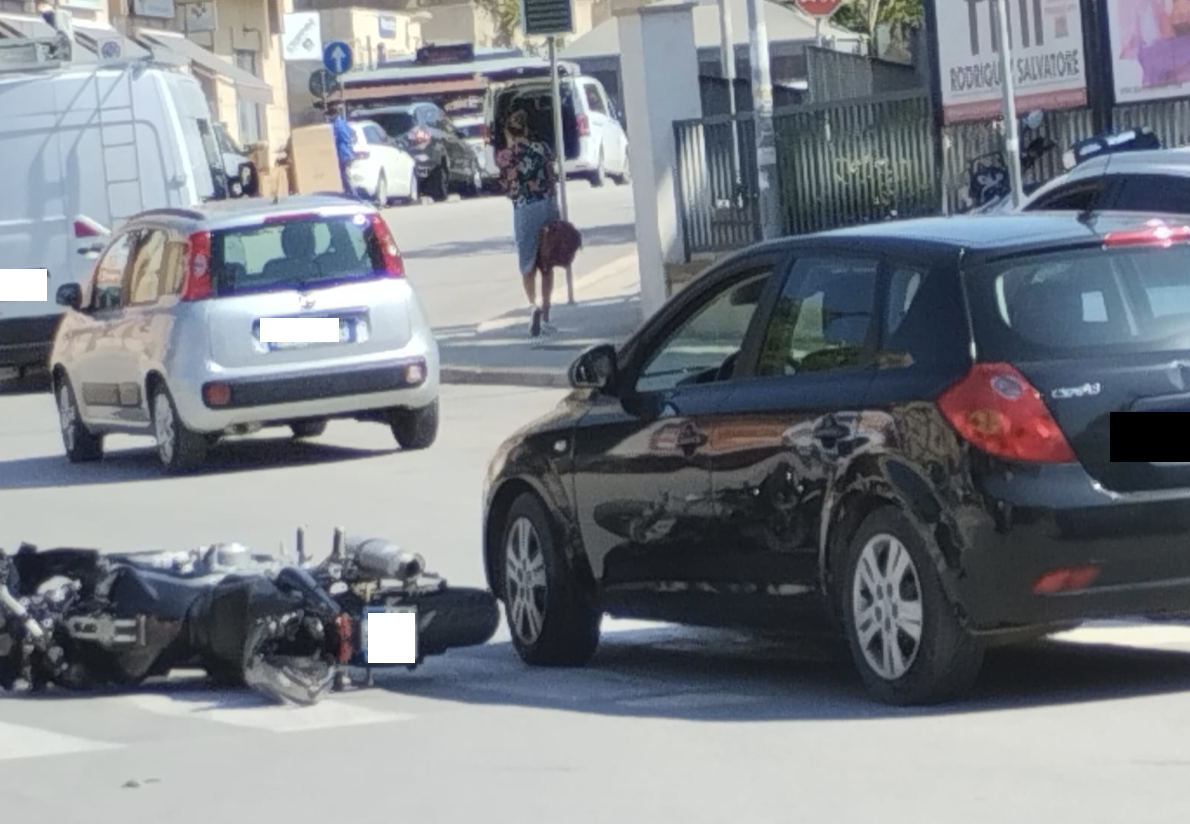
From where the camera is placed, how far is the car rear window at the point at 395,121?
53562mm

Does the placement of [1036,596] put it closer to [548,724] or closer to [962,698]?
[962,698]

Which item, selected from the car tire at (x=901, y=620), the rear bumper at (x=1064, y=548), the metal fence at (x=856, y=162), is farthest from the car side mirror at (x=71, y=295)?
the rear bumper at (x=1064, y=548)

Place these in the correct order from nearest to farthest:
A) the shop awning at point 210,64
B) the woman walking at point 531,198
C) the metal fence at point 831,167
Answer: the metal fence at point 831,167 → the woman walking at point 531,198 → the shop awning at point 210,64

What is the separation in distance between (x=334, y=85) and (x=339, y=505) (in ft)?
120

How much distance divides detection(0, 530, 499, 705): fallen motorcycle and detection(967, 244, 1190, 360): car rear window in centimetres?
245

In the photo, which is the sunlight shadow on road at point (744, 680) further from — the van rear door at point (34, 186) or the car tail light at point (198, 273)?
the van rear door at point (34, 186)

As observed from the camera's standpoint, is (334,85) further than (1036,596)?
Yes

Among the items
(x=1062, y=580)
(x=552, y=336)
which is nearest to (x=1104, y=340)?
(x=1062, y=580)

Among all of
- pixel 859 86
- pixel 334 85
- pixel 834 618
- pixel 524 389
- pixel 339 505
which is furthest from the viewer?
pixel 334 85

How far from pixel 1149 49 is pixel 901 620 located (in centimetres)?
1426

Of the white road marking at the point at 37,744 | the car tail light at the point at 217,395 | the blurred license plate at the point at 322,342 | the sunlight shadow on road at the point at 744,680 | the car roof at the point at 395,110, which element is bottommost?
the sunlight shadow on road at the point at 744,680

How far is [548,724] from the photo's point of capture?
917 centimetres

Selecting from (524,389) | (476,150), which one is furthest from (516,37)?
(524,389)

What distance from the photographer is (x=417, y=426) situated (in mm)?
18953
